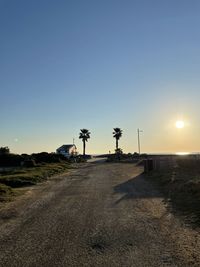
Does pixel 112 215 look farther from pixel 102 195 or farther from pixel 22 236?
pixel 102 195

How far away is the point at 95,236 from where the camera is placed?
1158 cm

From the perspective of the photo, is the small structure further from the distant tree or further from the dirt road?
the dirt road

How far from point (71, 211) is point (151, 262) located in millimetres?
8236

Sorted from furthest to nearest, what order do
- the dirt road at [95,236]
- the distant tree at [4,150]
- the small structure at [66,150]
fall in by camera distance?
the small structure at [66,150] < the distant tree at [4,150] < the dirt road at [95,236]

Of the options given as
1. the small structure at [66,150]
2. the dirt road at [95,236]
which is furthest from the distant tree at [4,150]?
the dirt road at [95,236]

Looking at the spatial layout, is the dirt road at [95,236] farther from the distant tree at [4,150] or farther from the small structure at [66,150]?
the small structure at [66,150]

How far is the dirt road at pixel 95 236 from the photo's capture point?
9.12m

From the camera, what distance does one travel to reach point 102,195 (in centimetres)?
2292

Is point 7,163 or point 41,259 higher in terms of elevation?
point 7,163

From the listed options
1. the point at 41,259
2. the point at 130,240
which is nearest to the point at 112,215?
the point at 130,240

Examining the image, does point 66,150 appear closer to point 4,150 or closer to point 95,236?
point 4,150

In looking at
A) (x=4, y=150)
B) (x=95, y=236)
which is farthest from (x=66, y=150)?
(x=95, y=236)

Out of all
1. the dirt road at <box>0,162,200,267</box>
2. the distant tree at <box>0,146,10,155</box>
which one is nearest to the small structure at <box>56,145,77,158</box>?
the distant tree at <box>0,146,10,155</box>

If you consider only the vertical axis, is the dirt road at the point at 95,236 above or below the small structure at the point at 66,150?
below
